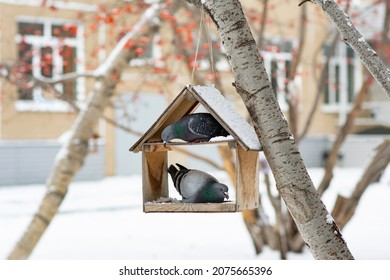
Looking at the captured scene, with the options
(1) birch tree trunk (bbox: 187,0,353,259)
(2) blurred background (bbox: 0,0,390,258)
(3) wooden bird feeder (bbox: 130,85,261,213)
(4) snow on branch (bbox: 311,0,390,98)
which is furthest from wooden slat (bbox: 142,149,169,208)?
(2) blurred background (bbox: 0,0,390,258)

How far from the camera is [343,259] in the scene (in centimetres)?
143

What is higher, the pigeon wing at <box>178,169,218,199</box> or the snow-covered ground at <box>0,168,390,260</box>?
the pigeon wing at <box>178,169,218,199</box>

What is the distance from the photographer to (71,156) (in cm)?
305

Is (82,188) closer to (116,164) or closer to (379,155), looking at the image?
(116,164)

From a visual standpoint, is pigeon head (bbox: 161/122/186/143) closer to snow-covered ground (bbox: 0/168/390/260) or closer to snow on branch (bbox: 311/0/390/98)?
snow on branch (bbox: 311/0/390/98)

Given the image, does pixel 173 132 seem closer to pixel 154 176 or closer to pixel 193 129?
pixel 193 129

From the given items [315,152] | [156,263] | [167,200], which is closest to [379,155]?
[156,263]

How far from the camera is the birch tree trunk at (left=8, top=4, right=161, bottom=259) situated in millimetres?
3020

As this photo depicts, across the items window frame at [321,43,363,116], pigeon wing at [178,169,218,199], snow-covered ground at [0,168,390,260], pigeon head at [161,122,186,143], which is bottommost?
snow-covered ground at [0,168,390,260]

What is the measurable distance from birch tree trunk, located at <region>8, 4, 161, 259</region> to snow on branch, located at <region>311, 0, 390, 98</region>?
186 cm

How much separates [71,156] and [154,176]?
1.65 meters

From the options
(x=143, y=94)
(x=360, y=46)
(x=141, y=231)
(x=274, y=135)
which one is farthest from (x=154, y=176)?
(x=143, y=94)

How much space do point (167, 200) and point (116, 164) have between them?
6719 millimetres

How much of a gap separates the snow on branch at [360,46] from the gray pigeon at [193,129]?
0.31m
